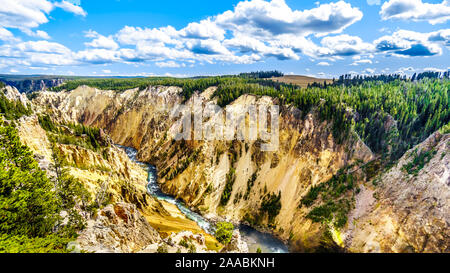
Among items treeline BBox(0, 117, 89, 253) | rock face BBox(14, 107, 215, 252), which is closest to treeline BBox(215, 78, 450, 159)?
rock face BBox(14, 107, 215, 252)

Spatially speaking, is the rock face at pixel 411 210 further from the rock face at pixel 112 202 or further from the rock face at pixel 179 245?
the rock face at pixel 112 202

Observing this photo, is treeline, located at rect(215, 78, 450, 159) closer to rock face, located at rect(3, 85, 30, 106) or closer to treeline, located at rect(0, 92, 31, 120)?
treeline, located at rect(0, 92, 31, 120)

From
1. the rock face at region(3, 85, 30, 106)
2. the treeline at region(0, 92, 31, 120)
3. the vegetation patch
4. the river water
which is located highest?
the rock face at region(3, 85, 30, 106)

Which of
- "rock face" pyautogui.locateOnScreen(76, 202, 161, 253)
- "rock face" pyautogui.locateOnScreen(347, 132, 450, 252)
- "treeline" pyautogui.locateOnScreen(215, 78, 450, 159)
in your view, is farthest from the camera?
"treeline" pyautogui.locateOnScreen(215, 78, 450, 159)

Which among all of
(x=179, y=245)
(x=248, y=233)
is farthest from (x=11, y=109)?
(x=248, y=233)

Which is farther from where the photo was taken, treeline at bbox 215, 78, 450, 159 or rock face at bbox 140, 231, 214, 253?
treeline at bbox 215, 78, 450, 159

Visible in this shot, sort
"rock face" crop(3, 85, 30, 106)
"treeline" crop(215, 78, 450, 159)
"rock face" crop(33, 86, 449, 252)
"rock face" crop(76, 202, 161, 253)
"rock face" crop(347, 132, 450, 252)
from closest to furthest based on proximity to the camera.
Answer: "rock face" crop(76, 202, 161, 253) → "rock face" crop(347, 132, 450, 252) → "rock face" crop(33, 86, 449, 252) → "treeline" crop(215, 78, 450, 159) → "rock face" crop(3, 85, 30, 106)
